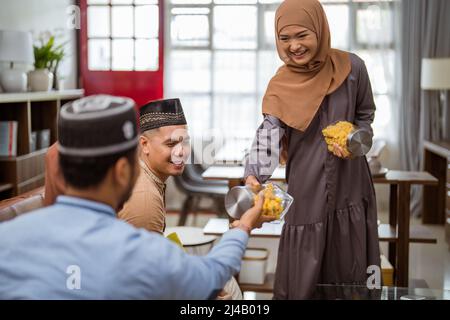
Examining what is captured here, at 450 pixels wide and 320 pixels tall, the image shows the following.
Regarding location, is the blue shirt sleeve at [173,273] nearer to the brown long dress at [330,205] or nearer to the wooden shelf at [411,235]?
the brown long dress at [330,205]

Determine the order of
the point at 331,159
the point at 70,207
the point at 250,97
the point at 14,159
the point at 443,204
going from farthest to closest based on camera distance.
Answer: the point at 250,97, the point at 443,204, the point at 14,159, the point at 331,159, the point at 70,207

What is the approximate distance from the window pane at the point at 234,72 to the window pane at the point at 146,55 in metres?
0.54

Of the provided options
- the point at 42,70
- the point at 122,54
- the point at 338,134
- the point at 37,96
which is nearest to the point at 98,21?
the point at 122,54

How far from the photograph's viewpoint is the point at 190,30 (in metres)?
5.54

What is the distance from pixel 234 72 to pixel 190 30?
527mm

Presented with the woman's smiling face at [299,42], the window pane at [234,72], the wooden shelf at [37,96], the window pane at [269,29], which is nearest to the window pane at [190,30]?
the window pane at [234,72]

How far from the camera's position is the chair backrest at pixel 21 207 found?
1.86m

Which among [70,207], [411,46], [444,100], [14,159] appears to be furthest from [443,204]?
[70,207]

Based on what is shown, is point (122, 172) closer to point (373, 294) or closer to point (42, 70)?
point (373, 294)

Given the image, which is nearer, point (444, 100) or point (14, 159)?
point (14, 159)

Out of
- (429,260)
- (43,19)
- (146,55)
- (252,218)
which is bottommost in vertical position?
(429,260)
